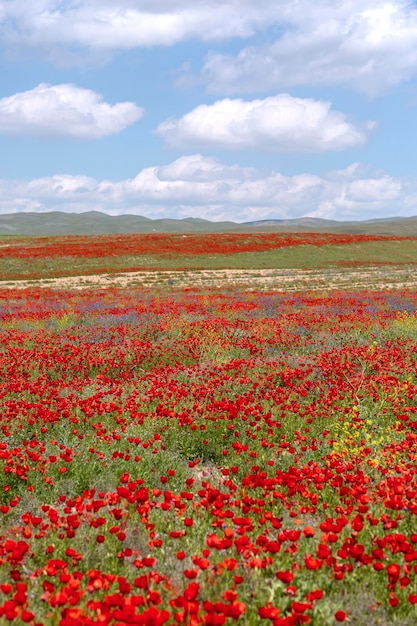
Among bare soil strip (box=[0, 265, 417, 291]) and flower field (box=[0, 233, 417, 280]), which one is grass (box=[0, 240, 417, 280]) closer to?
flower field (box=[0, 233, 417, 280])

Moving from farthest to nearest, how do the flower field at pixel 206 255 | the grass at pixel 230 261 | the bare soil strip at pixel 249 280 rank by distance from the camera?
the flower field at pixel 206 255, the grass at pixel 230 261, the bare soil strip at pixel 249 280

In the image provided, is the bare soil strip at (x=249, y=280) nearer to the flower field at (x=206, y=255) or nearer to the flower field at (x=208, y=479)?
the flower field at (x=206, y=255)

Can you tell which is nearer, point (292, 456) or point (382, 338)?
point (292, 456)

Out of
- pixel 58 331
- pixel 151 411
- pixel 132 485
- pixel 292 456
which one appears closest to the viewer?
pixel 132 485

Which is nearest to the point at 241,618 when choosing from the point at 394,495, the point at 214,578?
the point at 214,578

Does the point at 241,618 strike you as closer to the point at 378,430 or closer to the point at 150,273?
the point at 378,430

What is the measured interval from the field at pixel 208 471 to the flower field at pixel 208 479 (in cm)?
2

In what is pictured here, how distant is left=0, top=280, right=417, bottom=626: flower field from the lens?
10.5 ft

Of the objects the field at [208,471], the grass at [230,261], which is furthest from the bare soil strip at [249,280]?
the field at [208,471]

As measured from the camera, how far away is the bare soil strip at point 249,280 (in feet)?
116

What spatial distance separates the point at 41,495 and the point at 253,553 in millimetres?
2484

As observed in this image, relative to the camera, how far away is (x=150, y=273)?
44.3 m

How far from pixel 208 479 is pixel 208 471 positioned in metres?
0.57

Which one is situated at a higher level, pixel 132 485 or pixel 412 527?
pixel 132 485
